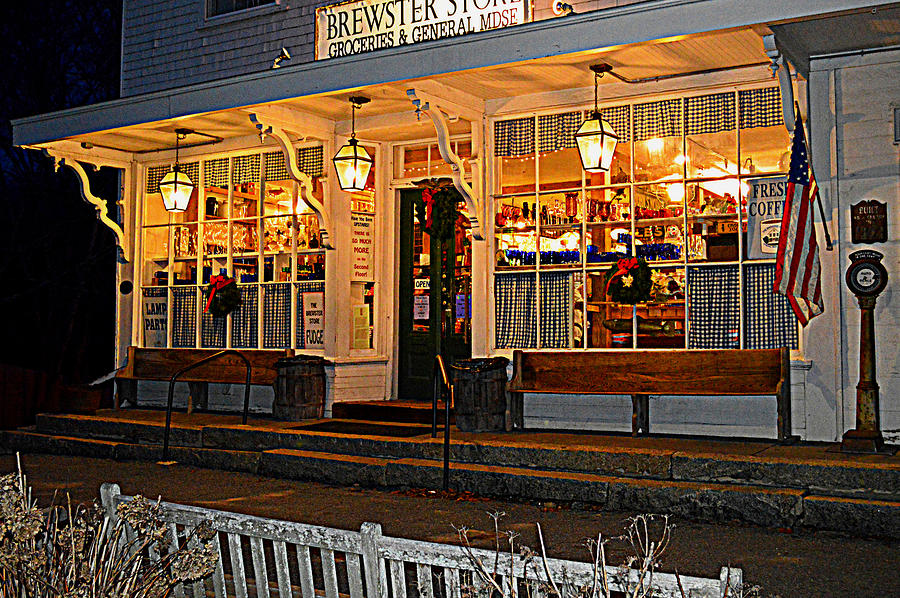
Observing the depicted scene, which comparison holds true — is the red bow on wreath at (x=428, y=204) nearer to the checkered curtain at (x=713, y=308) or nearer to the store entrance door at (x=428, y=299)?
the store entrance door at (x=428, y=299)

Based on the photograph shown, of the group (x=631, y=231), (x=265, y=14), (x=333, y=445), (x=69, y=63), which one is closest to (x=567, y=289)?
(x=631, y=231)

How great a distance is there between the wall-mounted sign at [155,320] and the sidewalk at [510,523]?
2899 mm

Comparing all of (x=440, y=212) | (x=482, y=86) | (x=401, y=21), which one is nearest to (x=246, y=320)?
(x=440, y=212)

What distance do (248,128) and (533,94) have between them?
3.72m

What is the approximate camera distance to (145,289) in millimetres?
13391

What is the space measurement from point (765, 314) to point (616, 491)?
2454mm

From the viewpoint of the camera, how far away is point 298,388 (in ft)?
36.5

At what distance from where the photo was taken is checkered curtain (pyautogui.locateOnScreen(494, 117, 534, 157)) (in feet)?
34.4

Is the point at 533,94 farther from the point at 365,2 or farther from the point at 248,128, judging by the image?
the point at 248,128

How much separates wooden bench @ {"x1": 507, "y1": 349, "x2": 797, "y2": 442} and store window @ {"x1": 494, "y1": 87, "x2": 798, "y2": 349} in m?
0.24

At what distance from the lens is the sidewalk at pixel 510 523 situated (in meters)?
6.05

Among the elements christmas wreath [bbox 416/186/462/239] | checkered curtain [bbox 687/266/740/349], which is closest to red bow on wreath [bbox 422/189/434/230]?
christmas wreath [bbox 416/186/462/239]

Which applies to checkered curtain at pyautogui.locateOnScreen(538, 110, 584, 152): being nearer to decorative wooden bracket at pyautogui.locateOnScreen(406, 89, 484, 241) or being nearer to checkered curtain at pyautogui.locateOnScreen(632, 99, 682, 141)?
checkered curtain at pyautogui.locateOnScreen(632, 99, 682, 141)

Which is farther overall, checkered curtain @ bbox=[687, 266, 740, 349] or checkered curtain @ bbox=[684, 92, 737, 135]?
checkered curtain @ bbox=[684, 92, 737, 135]
